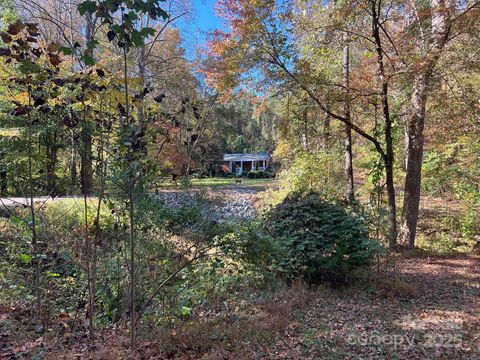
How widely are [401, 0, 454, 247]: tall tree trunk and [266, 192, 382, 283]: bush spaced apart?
276 centimetres

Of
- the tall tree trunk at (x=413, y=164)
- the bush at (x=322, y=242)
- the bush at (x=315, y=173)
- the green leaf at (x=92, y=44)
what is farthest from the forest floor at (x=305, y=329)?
the bush at (x=315, y=173)

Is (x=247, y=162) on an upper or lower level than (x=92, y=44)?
upper

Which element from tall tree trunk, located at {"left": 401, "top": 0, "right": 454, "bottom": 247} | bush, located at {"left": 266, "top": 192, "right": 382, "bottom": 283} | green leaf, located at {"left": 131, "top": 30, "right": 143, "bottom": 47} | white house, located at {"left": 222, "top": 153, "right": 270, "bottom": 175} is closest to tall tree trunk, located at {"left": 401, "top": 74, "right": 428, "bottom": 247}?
tall tree trunk, located at {"left": 401, "top": 0, "right": 454, "bottom": 247}

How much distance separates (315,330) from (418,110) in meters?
4.76

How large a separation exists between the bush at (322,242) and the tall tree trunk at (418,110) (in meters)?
2.76

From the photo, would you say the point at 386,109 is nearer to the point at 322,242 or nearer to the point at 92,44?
the point at 322,242

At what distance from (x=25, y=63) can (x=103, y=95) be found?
0.51m

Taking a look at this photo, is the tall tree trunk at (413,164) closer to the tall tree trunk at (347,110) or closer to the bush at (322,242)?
the tall tree trunk at (347,110)

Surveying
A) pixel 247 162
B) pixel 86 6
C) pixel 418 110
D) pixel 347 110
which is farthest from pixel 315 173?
pixel 247 162

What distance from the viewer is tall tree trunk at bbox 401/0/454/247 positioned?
5.11 metres

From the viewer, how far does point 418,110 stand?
6.00 m

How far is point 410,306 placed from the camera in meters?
3.84

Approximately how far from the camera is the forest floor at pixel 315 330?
97.4 inches

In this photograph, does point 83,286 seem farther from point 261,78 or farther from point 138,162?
point 261,78
